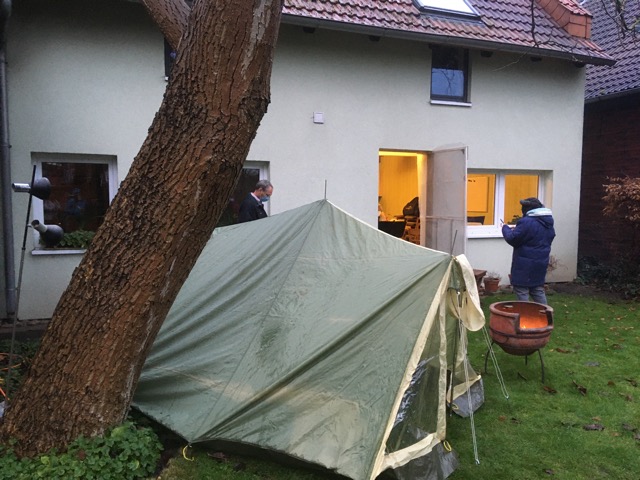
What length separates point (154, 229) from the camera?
2.87 m

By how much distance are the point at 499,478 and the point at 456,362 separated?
991 millimetres

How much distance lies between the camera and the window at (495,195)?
938 cm

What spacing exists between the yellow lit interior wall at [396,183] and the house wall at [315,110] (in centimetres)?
316

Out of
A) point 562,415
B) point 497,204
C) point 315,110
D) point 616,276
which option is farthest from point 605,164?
point 562,415

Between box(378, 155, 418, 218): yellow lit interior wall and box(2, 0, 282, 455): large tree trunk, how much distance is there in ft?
31.1

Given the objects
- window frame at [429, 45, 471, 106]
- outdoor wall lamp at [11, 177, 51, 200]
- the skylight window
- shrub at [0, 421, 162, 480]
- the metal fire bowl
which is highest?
the skylight window

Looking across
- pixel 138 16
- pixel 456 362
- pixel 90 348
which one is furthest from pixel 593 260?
pixel 90 348

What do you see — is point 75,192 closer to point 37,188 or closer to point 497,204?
point 37,188

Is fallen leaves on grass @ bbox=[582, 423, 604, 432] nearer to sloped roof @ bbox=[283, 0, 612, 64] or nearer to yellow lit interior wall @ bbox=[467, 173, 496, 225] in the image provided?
sloped roof @ bbox=[283, 0, 612, 64]

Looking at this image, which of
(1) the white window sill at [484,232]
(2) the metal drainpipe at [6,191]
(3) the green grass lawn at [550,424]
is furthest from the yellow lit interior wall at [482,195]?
(2) the metal drainpipe at [6,191]

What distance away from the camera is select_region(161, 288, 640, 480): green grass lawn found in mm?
3348

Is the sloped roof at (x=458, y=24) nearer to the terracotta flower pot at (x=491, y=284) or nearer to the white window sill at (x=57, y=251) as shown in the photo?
the terracotta flower pot at (x=491, y=284)

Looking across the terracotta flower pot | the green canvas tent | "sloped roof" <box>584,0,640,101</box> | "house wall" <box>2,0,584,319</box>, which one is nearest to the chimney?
"sloped roof" <box>584,0,640,101</box>

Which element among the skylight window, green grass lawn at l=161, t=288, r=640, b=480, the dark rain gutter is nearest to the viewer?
green grass lawn at l=161, t=288, r=640, b=480
